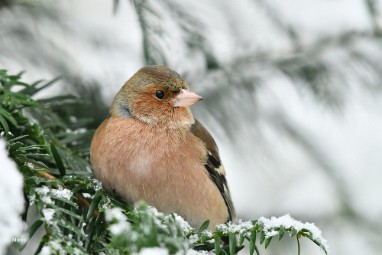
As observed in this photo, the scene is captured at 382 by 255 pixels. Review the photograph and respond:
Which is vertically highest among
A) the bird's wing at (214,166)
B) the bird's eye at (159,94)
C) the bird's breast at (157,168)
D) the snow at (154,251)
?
the bird's eye at (159,94)

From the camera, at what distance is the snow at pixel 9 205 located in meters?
1.11

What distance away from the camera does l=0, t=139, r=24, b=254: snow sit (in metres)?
1.11

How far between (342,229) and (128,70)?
1.43m

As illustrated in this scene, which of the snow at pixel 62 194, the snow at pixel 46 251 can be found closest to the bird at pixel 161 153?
the snow at pixel 62 194

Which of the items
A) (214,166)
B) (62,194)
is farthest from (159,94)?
(62,194)

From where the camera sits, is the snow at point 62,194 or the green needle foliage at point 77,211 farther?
the snow at point 62,194

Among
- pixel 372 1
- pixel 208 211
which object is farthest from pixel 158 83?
pixel 372 1

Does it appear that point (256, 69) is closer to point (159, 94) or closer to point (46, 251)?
point (159, 94)

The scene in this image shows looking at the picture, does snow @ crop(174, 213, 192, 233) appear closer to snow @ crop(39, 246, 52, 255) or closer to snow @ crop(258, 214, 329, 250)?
snow @ crop(258, 214, 329, 250)

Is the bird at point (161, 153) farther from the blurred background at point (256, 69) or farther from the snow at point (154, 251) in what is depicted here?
the snow at point (154, 251)

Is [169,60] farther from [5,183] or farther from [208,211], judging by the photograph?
[5,183]

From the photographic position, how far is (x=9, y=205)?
1.17 m

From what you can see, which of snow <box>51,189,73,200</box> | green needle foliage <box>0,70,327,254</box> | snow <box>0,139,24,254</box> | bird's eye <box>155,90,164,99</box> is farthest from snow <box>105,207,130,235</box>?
bird's eye <box>155,90,164,99</box>

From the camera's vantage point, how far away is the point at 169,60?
310 centimetres
